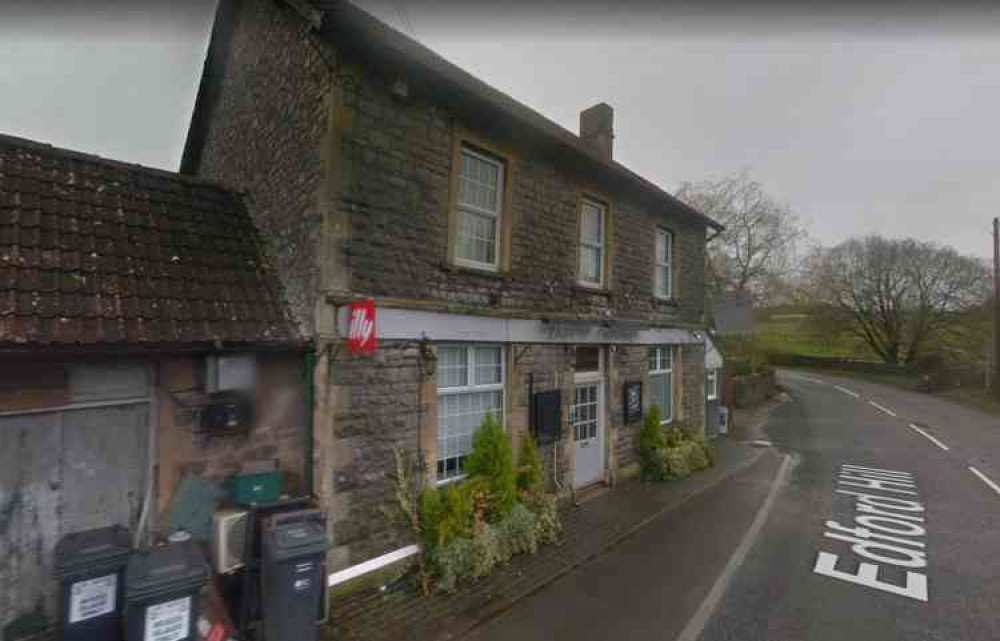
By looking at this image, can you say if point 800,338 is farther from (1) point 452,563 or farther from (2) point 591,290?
(1) point 452,563

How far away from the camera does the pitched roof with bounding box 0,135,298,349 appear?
3891 millimetres

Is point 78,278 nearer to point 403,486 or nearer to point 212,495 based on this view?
point 212,495

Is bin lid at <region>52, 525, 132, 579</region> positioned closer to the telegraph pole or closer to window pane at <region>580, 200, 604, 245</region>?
window pane at <region>580, 200, 604, 245</region>

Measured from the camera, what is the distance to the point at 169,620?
3.49m

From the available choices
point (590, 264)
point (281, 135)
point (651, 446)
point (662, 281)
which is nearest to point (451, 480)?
point (590, 264)

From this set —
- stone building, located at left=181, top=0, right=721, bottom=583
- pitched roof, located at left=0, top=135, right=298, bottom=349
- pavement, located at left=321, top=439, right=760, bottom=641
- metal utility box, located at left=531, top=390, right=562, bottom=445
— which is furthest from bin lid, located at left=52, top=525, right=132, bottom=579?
metal utility box, located at left=531, top=390, right=562, bottom=445

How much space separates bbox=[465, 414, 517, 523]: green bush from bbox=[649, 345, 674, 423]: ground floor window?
5.63 metres

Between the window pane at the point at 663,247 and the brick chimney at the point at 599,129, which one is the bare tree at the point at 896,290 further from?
the brick chimney at the point at 599,129

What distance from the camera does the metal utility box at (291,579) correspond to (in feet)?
13.0

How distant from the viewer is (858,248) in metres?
36.5

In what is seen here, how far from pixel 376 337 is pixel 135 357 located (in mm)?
2208

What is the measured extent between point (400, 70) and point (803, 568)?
26.4 ft

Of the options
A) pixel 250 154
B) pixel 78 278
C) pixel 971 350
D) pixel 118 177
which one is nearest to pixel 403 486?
pixel 78 278

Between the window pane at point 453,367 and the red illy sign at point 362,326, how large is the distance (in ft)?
4.72
